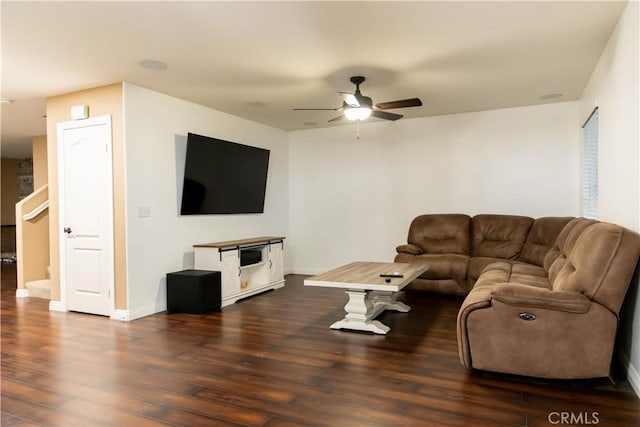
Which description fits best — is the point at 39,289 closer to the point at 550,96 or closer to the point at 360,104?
the point at 360,104

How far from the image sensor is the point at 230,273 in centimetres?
502

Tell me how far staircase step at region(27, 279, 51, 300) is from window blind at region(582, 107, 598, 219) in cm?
669

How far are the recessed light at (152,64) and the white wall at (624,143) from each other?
3601 millimetres

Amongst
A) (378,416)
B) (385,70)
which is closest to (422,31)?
(385,70)

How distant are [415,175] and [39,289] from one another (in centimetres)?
553

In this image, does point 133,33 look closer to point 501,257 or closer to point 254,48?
point 254,48

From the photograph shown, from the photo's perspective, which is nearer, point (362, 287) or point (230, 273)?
point (362, 287)

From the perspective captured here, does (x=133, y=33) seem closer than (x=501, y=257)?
Yes

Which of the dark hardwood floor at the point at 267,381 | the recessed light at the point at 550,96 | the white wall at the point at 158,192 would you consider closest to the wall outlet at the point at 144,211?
the white wall at the point at 158,192

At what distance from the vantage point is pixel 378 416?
222 cm

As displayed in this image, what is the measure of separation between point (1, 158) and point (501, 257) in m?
11.2

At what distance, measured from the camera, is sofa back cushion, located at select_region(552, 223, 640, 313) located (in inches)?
99.0

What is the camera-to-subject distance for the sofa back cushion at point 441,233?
5.61 meters

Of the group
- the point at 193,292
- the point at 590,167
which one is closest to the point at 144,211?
the point at 193,292
